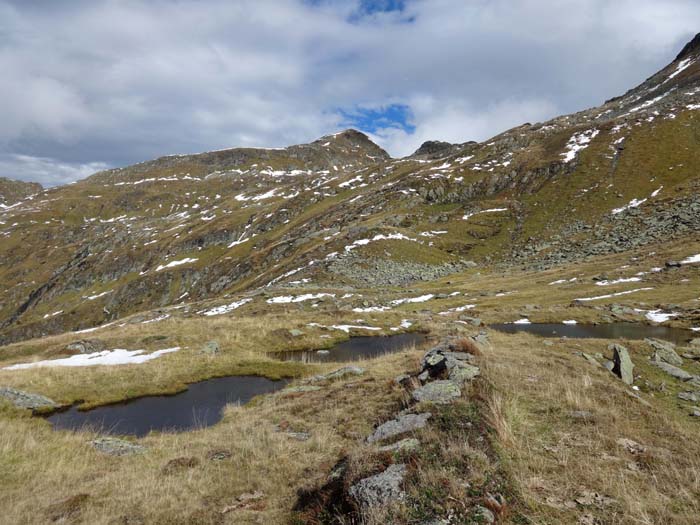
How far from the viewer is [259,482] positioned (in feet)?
31.6

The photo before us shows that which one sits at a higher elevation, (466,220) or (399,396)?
(466,220)

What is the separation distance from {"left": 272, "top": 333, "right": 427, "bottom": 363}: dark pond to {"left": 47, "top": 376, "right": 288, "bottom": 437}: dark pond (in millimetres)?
7767

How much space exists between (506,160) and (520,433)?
140 m

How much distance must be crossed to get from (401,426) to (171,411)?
686 inches

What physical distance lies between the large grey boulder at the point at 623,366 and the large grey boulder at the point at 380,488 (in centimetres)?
1438

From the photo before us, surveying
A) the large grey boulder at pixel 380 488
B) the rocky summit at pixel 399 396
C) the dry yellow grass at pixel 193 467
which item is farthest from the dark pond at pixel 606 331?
the large grey boulder at pixel 380 488

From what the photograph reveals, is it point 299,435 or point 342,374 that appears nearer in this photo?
point 299,435

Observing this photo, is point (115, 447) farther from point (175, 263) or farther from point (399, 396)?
point (175, 263)

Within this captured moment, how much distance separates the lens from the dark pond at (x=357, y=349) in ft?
112

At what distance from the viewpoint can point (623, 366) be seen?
17672mm

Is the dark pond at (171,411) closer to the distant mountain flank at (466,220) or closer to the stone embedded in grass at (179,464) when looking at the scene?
the stone embedded in grass at (179,464)

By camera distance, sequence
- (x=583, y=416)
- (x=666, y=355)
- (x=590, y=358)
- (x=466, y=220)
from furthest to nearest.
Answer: (x=466, y=220) → (x=666, y=355) → (x=590, y=358) → (x=583, y=416)

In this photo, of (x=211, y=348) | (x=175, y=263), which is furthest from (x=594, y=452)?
(x=175, y=263)

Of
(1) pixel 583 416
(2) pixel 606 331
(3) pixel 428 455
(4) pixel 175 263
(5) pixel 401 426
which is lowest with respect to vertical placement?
(2) pixel 606 331
